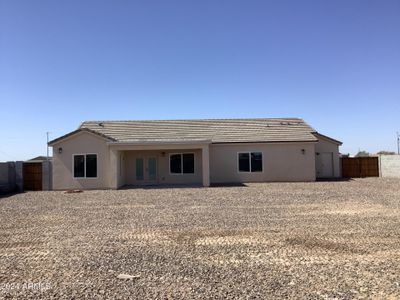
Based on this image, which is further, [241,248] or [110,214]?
[110,214]

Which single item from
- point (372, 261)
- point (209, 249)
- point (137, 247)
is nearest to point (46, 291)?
point (137, 247)

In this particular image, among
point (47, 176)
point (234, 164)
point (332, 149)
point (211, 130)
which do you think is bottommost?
point (47, 176)

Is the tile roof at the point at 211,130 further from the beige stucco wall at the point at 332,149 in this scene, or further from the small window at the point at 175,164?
the beige stucco wall at the point at 332,149

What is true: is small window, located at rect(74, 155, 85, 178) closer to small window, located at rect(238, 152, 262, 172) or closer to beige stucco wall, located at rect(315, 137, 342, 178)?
small window, located at rect(238, 152, 262, 172)

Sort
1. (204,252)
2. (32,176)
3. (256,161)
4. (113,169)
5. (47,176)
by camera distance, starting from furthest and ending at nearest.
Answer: (256,161) → (32,176) → (47,176) → (113,169) → (204,252)

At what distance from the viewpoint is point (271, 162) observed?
2855 cm

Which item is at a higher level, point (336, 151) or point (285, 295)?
point (336, 151)

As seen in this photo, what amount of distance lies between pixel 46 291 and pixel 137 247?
2936mm

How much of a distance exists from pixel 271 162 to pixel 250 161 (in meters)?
1.49

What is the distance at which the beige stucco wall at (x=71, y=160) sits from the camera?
83.5 feet

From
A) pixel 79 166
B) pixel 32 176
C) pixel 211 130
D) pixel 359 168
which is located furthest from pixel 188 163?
pixel 359 168

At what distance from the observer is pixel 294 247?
8406mm

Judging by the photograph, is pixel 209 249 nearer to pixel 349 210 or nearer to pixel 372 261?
pixel 372 261

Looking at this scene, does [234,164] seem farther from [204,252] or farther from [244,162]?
[204,252]
